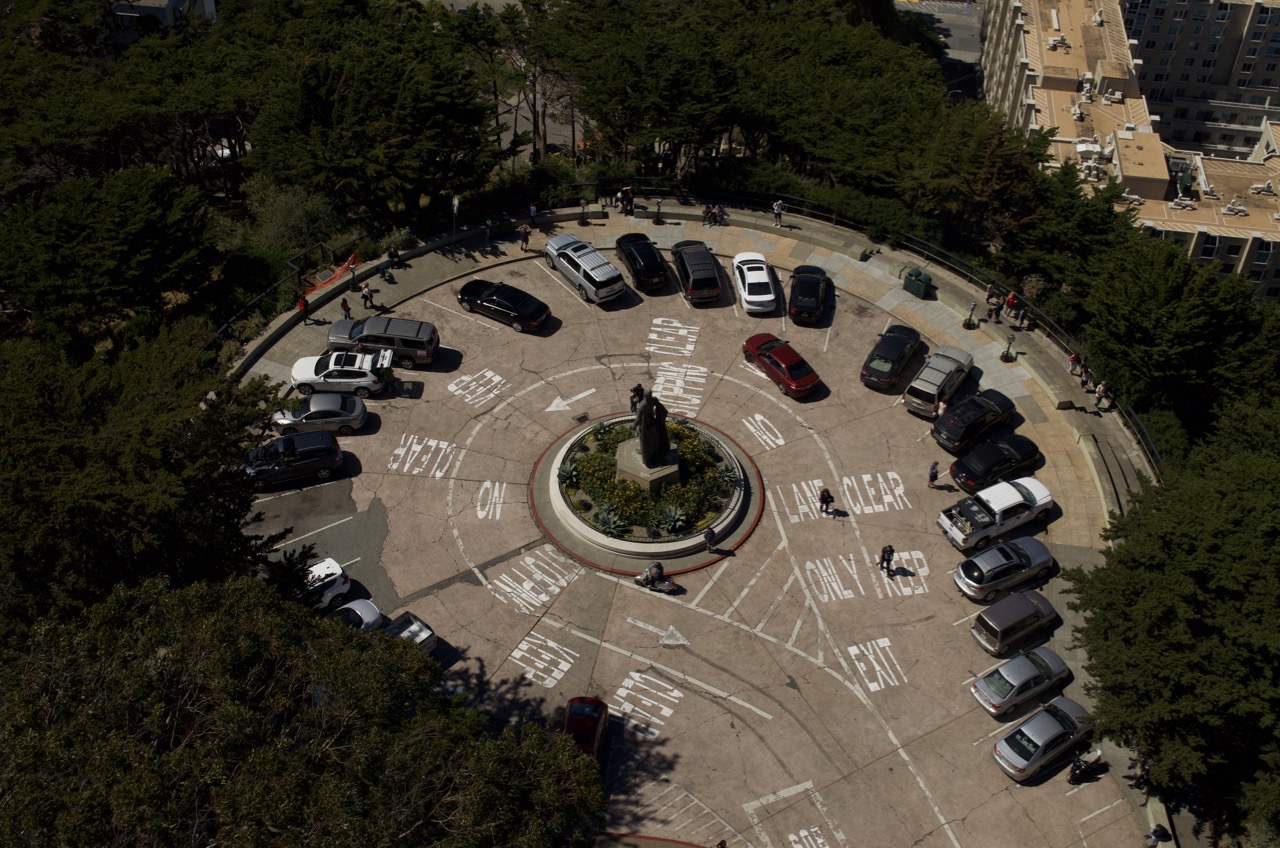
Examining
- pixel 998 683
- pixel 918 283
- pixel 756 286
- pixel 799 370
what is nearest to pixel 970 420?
pixel 799 370

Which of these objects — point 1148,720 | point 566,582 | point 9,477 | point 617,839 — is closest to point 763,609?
point 566,582

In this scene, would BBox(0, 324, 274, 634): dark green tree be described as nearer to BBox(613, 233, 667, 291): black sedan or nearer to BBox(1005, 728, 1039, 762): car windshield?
BBox(613, 233, 667, 291): black sedan

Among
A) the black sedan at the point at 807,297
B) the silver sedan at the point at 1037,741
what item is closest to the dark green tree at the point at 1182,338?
the black sedan at the point at 807,297

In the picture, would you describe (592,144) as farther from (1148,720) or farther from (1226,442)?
(1148,720)

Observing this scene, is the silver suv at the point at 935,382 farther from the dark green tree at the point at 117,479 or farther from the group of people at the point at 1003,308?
the dark green tree at the point at 117,479

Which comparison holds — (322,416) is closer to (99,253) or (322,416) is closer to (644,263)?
(99,253)

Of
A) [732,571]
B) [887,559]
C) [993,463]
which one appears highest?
[993,463]
